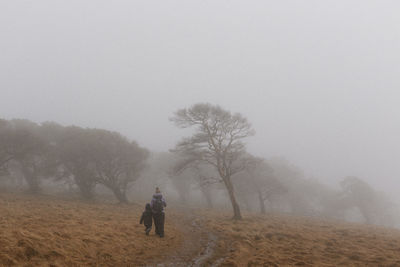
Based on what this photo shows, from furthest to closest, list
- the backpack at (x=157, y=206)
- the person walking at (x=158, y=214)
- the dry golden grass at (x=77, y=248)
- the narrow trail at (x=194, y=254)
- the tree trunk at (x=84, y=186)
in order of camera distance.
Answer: the tree trunk at (x=84, y=186) < the backpack at (x=157, y=206) < the person walking at (x=158, y=214) < the narrow trail at (x=194, y=254) < the dry golden grass at (x=77, y=248)

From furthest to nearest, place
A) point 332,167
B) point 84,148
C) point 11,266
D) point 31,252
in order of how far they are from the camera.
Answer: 1. point 332,167
2. point 84,148
3. point 31,252
4. point 11,266

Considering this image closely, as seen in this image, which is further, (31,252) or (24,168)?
(24,168)

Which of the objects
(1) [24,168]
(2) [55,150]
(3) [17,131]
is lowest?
(1) [24,168]

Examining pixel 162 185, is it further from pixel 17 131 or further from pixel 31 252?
pixel 31 252

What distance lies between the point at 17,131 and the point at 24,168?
7.04 metres

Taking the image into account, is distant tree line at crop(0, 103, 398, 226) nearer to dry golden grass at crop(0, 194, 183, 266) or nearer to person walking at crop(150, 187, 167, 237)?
person walking at crop(150, 187, 167, 237)

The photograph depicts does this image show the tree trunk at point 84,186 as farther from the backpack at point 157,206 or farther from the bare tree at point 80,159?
the backpack at point 157,206

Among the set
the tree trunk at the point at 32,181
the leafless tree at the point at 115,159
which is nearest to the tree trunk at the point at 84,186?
the leafless tree at the point at 115,159

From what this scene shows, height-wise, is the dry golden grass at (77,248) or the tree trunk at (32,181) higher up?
the tree trunk at (32,181)

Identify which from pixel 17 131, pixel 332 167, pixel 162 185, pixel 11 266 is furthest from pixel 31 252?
pixel 332 167

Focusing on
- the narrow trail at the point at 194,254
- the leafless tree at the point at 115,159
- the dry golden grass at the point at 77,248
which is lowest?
the narrow trail at the point at 194,254

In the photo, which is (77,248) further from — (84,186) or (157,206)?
(84,186)

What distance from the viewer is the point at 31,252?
7.00 metres

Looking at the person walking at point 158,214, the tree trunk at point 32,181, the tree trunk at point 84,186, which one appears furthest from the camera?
the tree trunk at point 84,186
